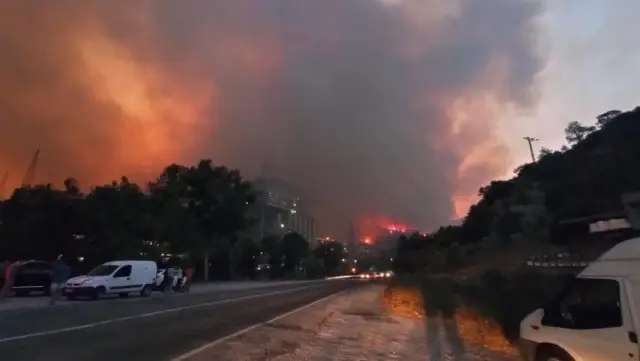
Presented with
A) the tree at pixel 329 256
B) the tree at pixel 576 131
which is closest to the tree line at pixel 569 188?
the tree at pixel 576 131

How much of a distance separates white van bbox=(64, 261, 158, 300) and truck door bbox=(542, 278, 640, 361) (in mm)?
27074

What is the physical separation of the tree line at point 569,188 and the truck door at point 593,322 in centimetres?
1637

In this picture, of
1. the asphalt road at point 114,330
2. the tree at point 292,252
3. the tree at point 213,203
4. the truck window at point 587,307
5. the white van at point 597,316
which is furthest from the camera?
the tree at point 292,252

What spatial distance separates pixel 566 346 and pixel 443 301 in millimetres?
20893

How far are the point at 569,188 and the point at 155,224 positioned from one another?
33.7 meters

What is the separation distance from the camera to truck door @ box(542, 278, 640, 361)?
700cm

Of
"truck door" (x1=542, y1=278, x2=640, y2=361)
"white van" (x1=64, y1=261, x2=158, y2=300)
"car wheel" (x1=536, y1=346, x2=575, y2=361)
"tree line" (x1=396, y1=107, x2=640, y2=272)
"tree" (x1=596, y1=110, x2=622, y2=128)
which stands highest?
"tree" (x1=596, y1=110, x2=622, y2=128)

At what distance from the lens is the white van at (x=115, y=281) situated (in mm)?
31109

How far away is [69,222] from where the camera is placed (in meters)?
47.8

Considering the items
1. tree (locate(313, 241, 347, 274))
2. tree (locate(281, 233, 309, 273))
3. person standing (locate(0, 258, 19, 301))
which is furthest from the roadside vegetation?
tree (locate(313, 241, 347, 274))

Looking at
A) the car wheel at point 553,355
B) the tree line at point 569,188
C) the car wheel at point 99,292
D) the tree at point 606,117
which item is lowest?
the car wheel at point 553,355

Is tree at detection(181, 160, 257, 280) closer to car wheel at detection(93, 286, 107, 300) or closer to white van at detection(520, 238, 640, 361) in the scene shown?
car wheel at detection(93, 286, 107, 300)

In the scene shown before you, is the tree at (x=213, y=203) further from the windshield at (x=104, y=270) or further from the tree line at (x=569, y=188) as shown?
the windshield at (x=104, y=270)

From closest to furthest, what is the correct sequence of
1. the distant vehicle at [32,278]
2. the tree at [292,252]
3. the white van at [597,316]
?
1. the white van at [597,316]
2. the distant vehicle at [32,278]
3. the tree at [292,252]
